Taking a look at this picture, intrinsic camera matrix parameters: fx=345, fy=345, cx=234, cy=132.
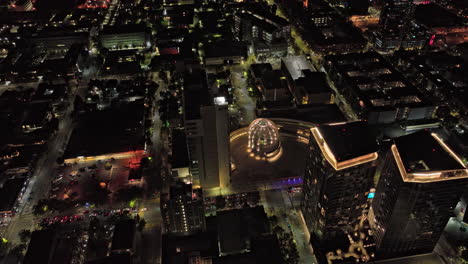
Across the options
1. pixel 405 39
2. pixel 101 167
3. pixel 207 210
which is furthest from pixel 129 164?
pixel 405 39

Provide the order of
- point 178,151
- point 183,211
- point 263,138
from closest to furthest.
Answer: point 183,211, point 178,151, point 263,138

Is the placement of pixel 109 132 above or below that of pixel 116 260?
below

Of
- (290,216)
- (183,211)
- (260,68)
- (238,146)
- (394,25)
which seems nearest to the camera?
(183,211)

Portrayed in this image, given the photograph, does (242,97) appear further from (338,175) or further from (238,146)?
(338,175)

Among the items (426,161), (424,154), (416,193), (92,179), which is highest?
(424,154)

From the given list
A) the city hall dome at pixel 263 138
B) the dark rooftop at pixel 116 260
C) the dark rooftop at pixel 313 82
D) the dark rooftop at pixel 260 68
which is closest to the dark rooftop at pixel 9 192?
the dark rooftop at pixel 116 260

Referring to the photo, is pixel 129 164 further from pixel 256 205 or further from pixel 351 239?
pixel 351 239

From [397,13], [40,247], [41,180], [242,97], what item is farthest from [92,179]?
[397,13]

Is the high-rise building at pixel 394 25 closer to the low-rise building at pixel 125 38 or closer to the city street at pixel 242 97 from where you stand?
the city street at pixel 242 97
